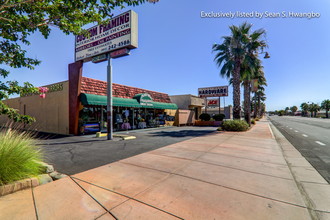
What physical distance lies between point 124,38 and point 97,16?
19.8 feet

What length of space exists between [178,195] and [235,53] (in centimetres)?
1722


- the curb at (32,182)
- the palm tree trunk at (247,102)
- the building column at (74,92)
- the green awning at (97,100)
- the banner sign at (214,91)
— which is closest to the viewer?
the curb at (32,182)

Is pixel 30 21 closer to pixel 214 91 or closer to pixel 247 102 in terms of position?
pixel 247 102

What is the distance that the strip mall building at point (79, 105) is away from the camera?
39.9ft

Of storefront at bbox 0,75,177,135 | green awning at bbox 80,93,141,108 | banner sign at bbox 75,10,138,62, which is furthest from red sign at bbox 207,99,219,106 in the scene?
banner sign at bbox 75,10,138,62

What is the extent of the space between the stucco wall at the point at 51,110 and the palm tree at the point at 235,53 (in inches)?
653

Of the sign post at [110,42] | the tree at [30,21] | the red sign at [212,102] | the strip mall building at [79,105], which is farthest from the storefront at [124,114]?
the red sign at [212,102]

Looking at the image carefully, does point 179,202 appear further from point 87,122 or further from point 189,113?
point 189,113

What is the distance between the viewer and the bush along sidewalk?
3.20 m

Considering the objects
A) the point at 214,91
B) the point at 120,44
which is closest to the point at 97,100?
the point at 120,44

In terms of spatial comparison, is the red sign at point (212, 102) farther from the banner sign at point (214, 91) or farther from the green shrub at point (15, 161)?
the green shrub at point (15, 161)

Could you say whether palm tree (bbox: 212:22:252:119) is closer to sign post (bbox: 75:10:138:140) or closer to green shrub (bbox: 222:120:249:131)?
green shrub (bbox: 222:120:249:131)

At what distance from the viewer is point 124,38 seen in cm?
988

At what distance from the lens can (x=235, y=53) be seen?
16.6m
